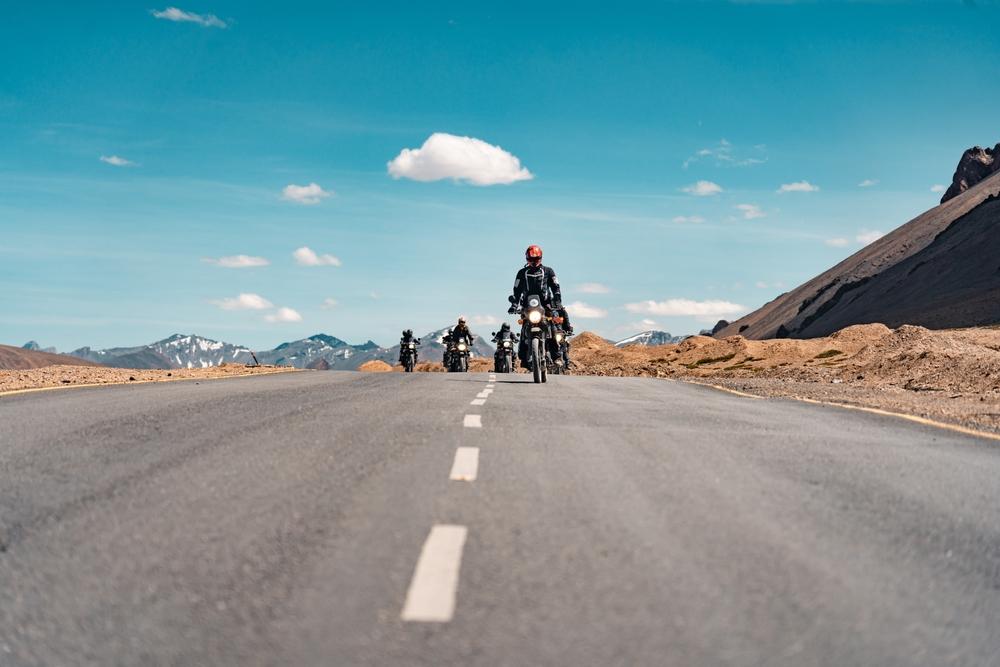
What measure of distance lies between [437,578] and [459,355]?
29625 mm

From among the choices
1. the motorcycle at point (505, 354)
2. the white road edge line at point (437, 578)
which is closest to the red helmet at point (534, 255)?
the motorcycle at point (505, 354)

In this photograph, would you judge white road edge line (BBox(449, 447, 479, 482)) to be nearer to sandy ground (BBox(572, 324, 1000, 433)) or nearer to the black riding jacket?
sandy ground (BBox(572, 324, 1000, 433))

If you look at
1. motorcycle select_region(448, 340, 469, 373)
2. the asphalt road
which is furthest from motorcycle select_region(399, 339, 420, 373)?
the asphalt road

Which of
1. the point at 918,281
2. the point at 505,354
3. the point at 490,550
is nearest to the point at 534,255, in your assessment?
the point at 505,354

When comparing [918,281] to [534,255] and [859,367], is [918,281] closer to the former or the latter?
[859,367]

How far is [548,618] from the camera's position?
364cm

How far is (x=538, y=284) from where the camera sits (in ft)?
73.4

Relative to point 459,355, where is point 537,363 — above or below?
below

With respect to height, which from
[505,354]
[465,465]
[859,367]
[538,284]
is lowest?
[465,465]

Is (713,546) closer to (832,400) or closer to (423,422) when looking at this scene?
(423,422)

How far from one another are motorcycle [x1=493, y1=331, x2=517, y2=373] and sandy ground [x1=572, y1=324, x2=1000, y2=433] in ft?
16.8

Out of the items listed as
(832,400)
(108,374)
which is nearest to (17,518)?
(832,400)

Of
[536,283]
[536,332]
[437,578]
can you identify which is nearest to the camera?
[437,578]

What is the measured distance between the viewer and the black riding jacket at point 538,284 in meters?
22.3
